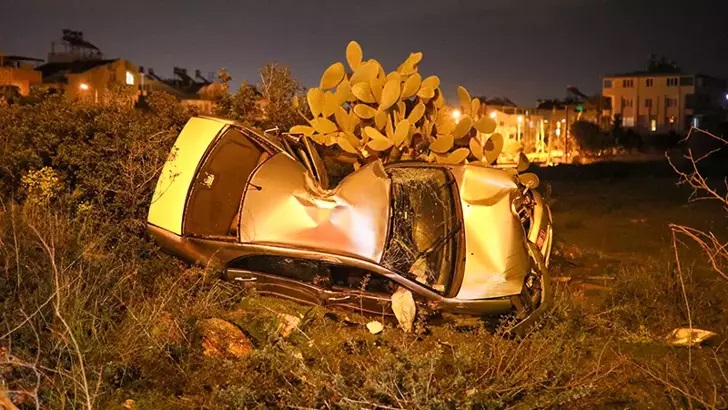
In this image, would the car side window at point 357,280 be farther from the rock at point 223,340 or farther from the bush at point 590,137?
the bush at point 590,137

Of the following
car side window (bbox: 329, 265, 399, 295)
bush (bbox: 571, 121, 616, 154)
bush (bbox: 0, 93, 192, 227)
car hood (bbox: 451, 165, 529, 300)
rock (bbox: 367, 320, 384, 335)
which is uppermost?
bush (bbox: 571, 121, 616, 154)

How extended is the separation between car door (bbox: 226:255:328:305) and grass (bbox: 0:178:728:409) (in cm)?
11

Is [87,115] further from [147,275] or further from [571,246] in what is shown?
[571,246]

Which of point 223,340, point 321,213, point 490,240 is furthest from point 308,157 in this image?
point 223,340

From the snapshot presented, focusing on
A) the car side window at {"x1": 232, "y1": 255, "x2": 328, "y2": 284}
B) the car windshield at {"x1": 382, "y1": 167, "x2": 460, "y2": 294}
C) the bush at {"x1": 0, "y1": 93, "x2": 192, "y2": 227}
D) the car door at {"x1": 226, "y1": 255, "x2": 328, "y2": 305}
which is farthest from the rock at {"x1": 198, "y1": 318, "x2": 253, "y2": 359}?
the bush at {"x1": 0, "y1": 93, "x2": 192, "y2": 227}

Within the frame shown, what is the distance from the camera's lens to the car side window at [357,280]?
6539 millimetres

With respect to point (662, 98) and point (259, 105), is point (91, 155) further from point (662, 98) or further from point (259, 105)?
point (662, 98)

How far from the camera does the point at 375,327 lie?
20.3 feet

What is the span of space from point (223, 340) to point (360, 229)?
5.00ft

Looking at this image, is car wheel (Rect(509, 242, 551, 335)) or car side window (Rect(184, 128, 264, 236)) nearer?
car wheel (Rect(509, 242, 551, 335))

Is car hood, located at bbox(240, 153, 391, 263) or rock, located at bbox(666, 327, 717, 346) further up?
car hood, located at bbox(240, 153, 391, 263)

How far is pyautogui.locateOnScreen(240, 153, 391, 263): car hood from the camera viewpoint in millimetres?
6258

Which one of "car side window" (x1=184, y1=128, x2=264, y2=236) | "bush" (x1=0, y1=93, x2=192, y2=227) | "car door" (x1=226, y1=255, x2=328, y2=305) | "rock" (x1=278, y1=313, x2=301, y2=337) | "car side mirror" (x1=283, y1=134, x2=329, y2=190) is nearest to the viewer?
"rock" (x1=278, y1=313, x2=301, y2=337)

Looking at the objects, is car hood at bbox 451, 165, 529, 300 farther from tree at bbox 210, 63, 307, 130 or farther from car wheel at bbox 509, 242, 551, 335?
tree at bbox 210, 63, 307, 130
